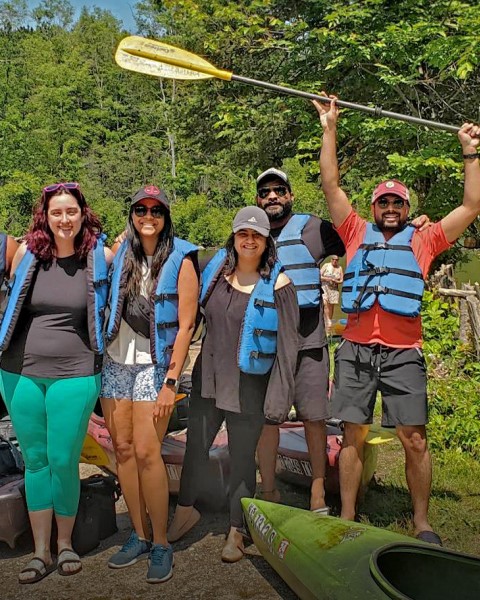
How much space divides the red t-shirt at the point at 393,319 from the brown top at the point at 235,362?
0.39 m

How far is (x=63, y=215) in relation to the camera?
3.00 meters

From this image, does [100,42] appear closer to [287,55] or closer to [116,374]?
[287,55]

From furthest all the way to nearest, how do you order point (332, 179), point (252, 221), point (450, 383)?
1. point (450, 383)
2. point (332, 179)
3. point (252, 221)

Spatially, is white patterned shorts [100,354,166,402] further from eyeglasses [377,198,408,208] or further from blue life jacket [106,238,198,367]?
eyeglasses [377,198,408,208]

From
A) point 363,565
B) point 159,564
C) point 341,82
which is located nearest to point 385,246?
point 363,565

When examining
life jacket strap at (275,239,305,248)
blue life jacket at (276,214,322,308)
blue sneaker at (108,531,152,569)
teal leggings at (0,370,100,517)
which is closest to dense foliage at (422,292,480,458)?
blue life jacket at (276,214,322,308)

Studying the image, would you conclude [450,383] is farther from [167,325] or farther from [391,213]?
[167,325]

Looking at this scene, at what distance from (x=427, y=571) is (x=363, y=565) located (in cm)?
26

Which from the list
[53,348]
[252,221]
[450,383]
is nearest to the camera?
[53,348]

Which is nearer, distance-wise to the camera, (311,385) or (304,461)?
(311,385)

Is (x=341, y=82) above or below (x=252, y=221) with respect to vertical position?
above

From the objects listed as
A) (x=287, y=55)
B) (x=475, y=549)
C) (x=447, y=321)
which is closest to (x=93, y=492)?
(x=475, y=549)

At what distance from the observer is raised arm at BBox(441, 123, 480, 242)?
3.10 meters

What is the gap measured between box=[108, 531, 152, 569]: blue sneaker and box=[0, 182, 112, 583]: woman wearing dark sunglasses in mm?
186
